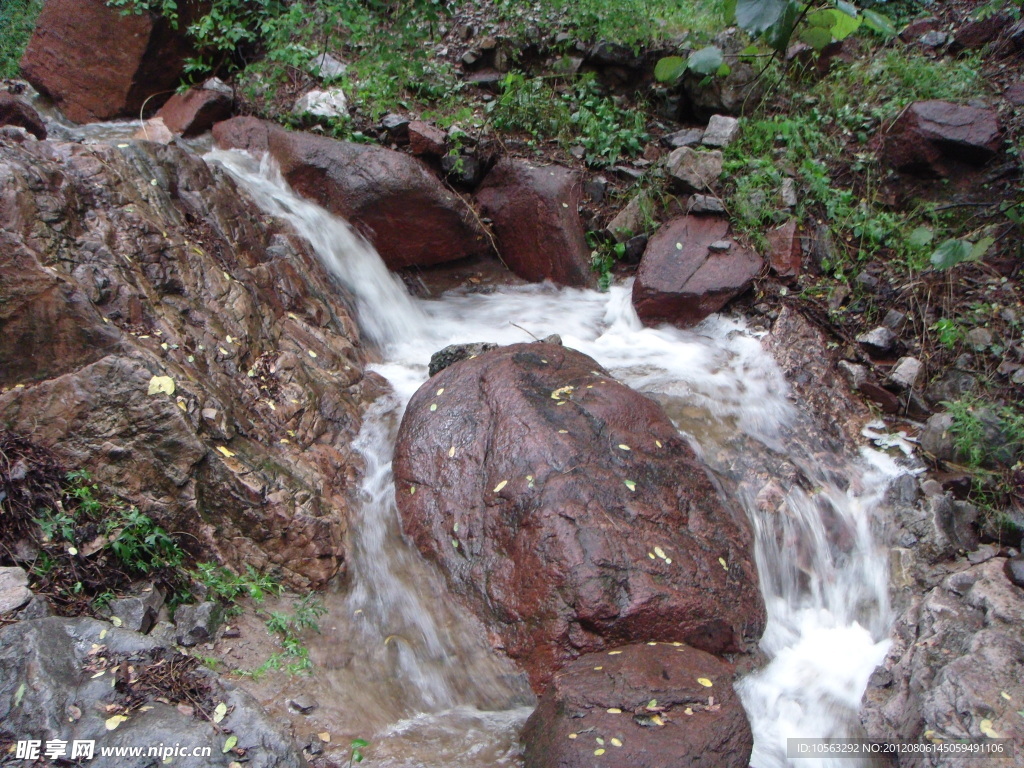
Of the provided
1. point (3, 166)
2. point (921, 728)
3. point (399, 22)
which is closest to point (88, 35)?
point (399, 22)

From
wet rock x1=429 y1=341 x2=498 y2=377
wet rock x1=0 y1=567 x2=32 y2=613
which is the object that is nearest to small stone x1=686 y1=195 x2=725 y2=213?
wet rock x1=429 y1=341 x2=498 y2=377

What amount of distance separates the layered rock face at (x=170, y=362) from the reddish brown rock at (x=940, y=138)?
494cm

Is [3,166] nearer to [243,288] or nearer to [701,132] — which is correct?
[243,288]

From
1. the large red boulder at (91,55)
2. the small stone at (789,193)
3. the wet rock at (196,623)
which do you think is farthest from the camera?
the large red boulder at (91,55)

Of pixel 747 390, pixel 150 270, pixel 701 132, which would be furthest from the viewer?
pixel 701 132

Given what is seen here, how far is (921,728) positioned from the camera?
286cm

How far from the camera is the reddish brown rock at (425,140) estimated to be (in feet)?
21.1

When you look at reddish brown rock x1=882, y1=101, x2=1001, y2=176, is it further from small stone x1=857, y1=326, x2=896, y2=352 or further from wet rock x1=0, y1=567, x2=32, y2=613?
wet rock x1=0, y1=567, x2=32, y2=613

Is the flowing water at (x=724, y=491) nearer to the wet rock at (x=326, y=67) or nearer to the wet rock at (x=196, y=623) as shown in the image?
the wet rock at (x=196, y=623)

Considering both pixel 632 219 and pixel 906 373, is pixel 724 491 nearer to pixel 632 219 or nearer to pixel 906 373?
pixel 906 373

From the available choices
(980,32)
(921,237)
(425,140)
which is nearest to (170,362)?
(425,140)

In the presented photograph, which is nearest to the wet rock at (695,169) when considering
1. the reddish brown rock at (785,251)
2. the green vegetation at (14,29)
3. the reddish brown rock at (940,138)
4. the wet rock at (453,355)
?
the reddish brown rock at (785,251)

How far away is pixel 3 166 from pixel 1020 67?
7.80 meters

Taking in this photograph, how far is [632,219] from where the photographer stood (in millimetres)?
6395
